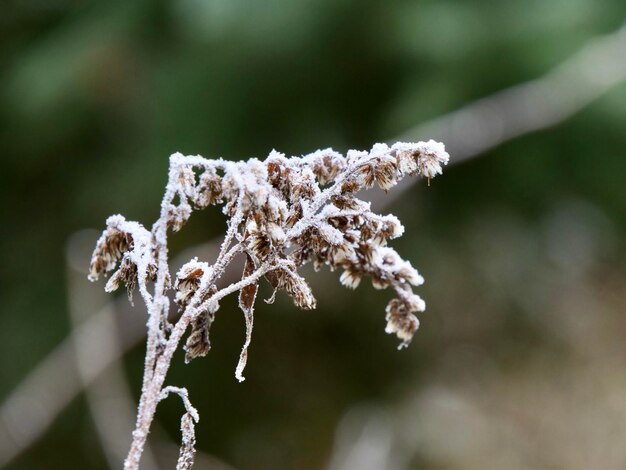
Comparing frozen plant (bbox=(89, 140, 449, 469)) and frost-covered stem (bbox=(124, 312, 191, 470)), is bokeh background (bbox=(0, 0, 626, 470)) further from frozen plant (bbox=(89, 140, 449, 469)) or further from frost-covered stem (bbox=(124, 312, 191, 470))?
frost-covered stem (bbox=(124, 312, 191, 470))

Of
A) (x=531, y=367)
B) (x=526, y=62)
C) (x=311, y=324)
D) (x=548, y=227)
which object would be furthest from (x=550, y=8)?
(x=531, y=367)

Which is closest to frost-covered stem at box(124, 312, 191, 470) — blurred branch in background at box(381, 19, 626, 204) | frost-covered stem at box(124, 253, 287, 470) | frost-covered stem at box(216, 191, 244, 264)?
frost-covered stem at box(124, 253, 287, 470)

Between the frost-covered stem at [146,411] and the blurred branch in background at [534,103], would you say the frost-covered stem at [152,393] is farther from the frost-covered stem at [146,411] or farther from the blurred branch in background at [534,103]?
the blurred branch in background at [534,103]

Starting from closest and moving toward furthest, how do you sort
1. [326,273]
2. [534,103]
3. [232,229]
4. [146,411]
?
[146,411] → [232,229] → [534,103] → [326,273]

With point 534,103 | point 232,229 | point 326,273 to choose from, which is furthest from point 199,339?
point 326,273

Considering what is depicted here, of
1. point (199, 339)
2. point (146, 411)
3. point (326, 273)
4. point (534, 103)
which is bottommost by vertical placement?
point (146, 411)

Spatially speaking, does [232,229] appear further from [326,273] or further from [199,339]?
[326,273]
